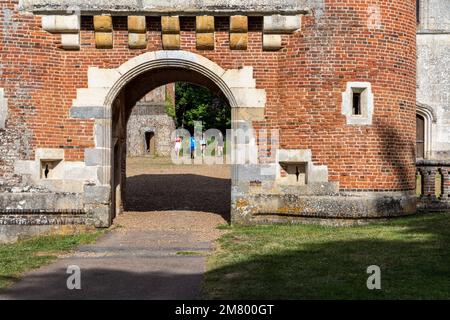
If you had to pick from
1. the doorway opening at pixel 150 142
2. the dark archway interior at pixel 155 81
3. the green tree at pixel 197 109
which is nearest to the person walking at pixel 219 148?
the green tree at pixel 197 109

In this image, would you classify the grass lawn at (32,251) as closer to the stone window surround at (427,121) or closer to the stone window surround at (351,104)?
the stone window surround at (351,104)

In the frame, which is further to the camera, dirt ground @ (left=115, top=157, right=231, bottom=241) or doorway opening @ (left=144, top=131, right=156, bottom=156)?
doorway opening @ (left=144, top=131, right=156, bottom=156)

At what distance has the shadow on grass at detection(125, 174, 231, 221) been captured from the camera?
49.1 ft

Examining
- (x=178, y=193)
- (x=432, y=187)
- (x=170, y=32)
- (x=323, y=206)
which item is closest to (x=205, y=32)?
(x=170, y=32)

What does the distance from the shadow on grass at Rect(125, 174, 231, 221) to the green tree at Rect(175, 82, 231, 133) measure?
2203 cm

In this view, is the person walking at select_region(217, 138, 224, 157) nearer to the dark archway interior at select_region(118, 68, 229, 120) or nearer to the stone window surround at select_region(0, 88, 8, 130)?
the dark archway interior at select_region(118, 68, 229, 120)

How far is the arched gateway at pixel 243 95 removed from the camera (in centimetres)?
1102

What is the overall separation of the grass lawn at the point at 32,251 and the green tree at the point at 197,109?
34060 millimetres

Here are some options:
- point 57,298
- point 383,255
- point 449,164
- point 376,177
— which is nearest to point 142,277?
point 57,298

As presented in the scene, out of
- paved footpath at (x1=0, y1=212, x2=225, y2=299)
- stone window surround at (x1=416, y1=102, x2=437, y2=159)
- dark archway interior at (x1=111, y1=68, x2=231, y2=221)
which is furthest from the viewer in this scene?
stone window surround at (x1=416, y1=102, x2=437, y2=159)

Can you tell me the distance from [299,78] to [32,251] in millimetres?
5707

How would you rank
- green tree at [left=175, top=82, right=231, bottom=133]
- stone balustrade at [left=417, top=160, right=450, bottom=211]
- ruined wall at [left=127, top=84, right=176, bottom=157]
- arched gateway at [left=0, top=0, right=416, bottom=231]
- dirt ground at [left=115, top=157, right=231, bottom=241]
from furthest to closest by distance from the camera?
green tree at [left=175, top=82, right=231, bottom=133], ruined wall at [left=127, top=84, right=176, bottom=157], stone balustrade at [left=417, top=160, right=450, bottom=211], dirt ground at [left=115, top=157, right=231, bottom=241], arched gateway at [left=0, top=0, right=416, bottom=231]

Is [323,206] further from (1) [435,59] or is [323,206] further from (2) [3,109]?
(1) [435,59]

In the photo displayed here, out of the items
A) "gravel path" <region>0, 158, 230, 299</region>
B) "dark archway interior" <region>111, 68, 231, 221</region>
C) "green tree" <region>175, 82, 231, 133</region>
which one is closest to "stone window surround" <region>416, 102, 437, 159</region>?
"dark archway interior" <region>111, 68, 231, 221</region>
